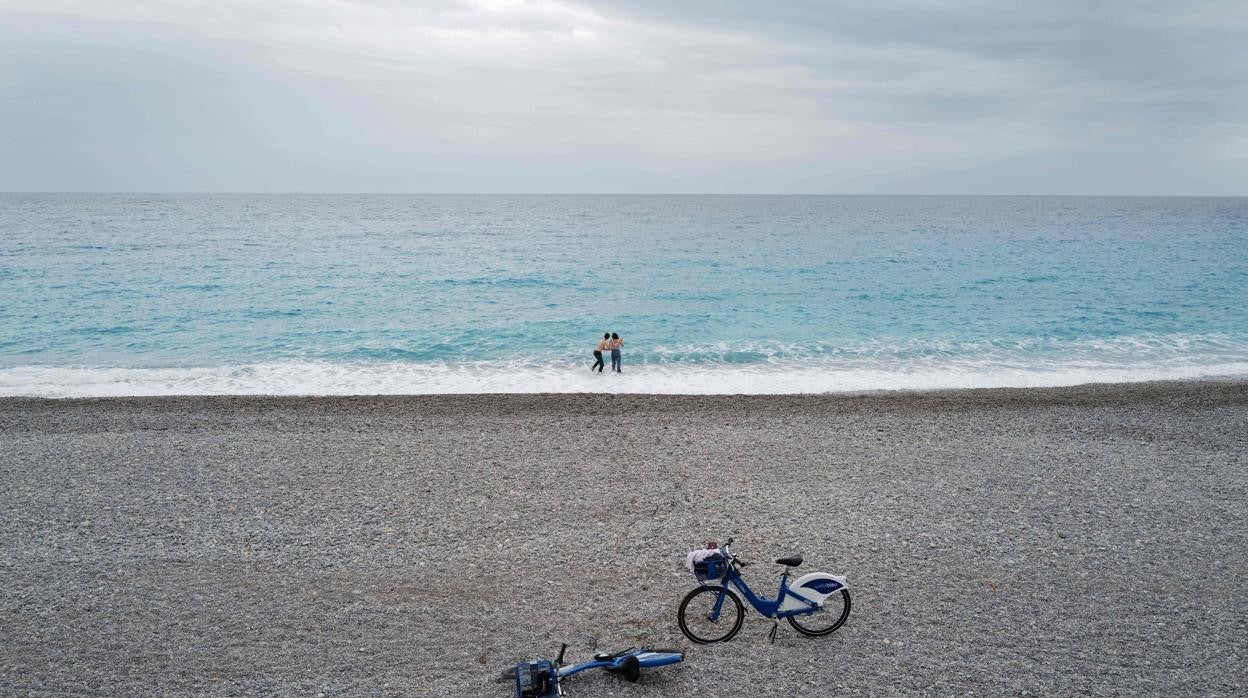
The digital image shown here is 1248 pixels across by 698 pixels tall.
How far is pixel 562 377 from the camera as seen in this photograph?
22.8 meters

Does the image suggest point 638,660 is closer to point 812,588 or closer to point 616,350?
point 812,588

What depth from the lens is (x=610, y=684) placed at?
23.7ft

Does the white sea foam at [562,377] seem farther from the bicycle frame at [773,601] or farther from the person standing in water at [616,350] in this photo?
the bicycle frame at [773,601]

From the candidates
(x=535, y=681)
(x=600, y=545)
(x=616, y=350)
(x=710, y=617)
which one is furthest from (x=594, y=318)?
(x=535, y=681)

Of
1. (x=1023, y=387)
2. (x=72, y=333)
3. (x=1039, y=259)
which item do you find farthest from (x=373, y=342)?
(x=1039, y=259)

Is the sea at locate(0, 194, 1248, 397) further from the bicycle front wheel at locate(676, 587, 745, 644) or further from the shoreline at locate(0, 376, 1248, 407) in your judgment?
the bicycle front wheel at locate(676, 587, 745, 644)

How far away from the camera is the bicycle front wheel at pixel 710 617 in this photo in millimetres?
7984

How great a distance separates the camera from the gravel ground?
7512 millimetres


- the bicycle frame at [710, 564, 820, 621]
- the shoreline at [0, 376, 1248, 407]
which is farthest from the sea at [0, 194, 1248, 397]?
the bicycle frame at [710, 564, 820, 621]

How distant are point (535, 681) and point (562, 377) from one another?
1621cm

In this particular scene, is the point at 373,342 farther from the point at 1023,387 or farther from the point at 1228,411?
the point at 1228,411

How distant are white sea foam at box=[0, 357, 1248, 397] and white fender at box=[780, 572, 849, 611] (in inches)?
504

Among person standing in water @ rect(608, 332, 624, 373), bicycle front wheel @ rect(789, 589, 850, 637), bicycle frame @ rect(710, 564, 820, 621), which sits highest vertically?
person standing in water @ rect(608, 332, 624, 373)

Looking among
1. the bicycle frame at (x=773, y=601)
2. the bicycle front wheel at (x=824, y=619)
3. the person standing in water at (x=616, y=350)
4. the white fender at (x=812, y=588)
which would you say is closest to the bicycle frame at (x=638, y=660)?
the bicycle frame at (x=773, y=601)
